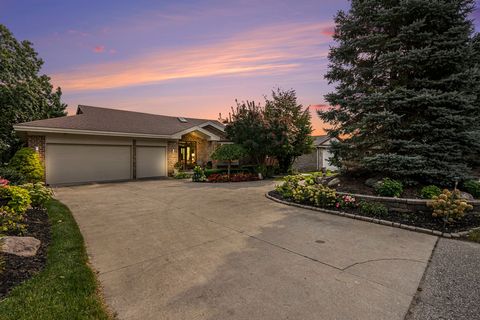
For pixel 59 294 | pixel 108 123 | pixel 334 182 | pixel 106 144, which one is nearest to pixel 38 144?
pixel 106 144

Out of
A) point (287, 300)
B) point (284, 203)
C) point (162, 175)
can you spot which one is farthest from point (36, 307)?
point (162, 175)

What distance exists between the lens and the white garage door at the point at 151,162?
1538cm

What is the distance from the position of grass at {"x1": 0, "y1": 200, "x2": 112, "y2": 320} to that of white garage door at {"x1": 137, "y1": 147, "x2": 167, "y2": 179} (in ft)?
39.0

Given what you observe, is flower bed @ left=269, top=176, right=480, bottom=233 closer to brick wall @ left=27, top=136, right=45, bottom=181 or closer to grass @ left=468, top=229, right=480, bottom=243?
grass @ left=468, top=229, right=480, bottom=243

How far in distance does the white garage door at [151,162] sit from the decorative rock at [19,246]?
459 inches

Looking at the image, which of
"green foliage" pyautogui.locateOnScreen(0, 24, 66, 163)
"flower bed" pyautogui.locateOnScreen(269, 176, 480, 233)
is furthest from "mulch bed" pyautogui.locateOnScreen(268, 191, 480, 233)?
"green foliage" pyautogui.locateOnScreen(0, 24, 66, 163)

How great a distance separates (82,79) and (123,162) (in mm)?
4897

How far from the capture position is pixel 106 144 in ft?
45.8

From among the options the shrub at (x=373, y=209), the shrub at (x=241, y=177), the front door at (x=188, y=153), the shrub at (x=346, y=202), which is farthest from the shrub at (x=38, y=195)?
the front door at (x=188, y=153)

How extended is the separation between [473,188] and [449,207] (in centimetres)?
258

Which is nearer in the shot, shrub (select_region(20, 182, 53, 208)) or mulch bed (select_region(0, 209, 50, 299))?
mulch bed (select_region(0, 209, 50, 299))

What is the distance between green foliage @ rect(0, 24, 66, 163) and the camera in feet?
51.9

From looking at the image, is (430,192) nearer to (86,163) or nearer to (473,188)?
(473,188)

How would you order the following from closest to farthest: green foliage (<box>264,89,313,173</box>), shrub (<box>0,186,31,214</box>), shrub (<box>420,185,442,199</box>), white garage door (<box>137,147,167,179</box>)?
shrub (<box>0,186,31,214</box>) → shrub (<box>420,185,442,199</box>) → green foliage (<box>264,89,313,173</box>) → white garage door (<box>137,147,167,179</box>)
